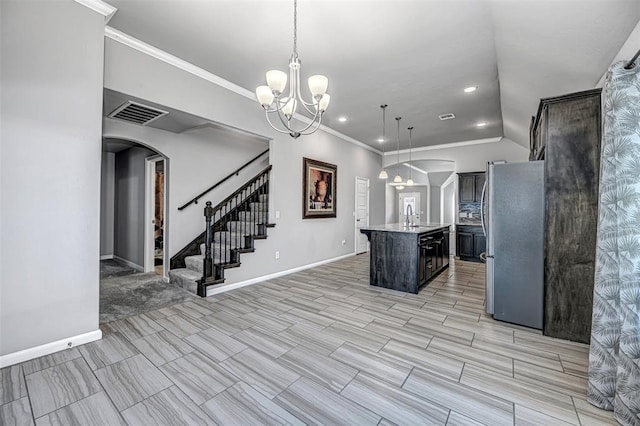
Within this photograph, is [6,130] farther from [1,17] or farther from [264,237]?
[264,237]

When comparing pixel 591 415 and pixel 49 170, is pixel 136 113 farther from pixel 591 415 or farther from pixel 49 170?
pixel 591 415

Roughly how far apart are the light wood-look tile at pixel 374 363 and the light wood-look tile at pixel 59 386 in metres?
1.80

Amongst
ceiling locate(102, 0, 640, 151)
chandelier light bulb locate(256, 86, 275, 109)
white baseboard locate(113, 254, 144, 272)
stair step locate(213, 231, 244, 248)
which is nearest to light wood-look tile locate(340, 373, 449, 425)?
chandelier light bulb locate(256, 86, 275, 109)

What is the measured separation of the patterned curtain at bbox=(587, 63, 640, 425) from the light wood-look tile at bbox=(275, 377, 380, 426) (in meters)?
1.47

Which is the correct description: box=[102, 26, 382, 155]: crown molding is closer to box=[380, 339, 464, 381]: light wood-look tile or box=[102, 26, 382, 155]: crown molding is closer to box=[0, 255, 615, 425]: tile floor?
box=[0, 255, 615, 425]: tile floor

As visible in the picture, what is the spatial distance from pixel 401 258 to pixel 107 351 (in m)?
3.64

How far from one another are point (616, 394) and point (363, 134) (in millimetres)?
5795

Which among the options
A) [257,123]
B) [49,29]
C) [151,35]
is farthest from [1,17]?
[257,123]

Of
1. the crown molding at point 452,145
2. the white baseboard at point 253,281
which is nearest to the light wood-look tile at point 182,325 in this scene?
the white baseboard at point 253,281

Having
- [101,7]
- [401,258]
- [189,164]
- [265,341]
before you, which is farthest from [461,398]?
[189,164]

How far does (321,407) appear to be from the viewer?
1720 millimetres

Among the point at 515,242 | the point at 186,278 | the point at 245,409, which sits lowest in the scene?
the point at 245,409

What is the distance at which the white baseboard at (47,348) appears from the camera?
2.09 meters

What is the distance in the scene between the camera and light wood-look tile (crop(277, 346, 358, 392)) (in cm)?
197
